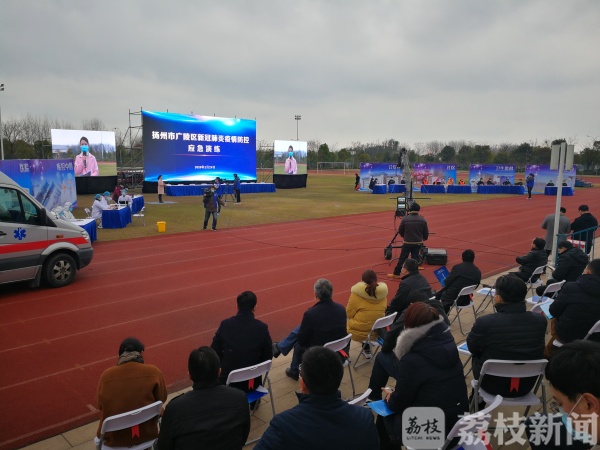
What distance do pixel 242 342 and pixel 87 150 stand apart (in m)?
32.2

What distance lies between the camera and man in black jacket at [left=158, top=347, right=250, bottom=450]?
2771 millimetres

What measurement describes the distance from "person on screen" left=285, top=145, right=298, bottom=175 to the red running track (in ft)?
80.4

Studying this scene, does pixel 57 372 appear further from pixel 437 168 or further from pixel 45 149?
pixel 45 149

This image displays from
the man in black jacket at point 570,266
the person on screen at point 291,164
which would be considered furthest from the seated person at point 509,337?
the person on screen at point 291,164

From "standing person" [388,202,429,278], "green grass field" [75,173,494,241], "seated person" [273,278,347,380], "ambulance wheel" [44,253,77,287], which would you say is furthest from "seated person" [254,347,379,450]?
"green grass field" [75,173,494,241]

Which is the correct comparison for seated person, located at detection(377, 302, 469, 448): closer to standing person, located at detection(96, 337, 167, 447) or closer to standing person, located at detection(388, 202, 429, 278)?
standing person, located at detection(96, 337, 167, 447)

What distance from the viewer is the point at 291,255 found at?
1307cm

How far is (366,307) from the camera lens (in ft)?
A: 18.4

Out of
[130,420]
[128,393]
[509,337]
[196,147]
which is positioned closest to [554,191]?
[196,147]

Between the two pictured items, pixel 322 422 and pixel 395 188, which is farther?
pixel 395 188

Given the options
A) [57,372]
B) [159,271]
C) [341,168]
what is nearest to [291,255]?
[159,271]

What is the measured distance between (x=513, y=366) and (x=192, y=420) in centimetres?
269

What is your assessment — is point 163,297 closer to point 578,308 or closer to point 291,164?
point 578,308

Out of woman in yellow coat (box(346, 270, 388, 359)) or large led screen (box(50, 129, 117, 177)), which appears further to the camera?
large led screen (box(50, 129, 117, 177))
